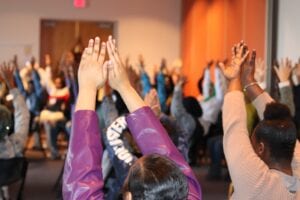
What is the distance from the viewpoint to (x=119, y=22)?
440 inches

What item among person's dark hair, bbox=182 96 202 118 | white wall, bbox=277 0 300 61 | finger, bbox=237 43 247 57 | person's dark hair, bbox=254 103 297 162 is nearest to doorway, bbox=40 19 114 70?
person's dark hair, bbox=182 96 202 118

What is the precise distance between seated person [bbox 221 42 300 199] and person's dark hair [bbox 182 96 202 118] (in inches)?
198

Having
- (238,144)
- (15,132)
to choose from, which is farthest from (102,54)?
(15,132)

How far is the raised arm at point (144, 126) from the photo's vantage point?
1463 mm

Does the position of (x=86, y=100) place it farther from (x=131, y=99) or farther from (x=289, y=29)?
(x=289, y=29)

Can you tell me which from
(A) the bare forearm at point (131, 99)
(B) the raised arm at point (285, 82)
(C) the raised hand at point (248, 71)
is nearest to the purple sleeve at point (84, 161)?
(A) the bare forearm at point (131, 99)

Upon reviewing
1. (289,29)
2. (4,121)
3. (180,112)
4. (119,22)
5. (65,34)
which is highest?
(119,22)

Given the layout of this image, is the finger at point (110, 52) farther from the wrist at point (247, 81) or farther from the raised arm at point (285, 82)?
the raised arm at point (285, 82)

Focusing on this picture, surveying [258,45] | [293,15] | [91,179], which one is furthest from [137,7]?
[91,179]

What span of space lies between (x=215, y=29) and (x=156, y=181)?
865cm

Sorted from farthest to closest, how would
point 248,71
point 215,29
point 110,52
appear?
point 215,29
point 248,71
point 110,52

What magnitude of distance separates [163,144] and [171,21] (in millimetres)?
10071

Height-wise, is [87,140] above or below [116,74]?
below

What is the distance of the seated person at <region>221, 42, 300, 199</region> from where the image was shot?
1847 mm
